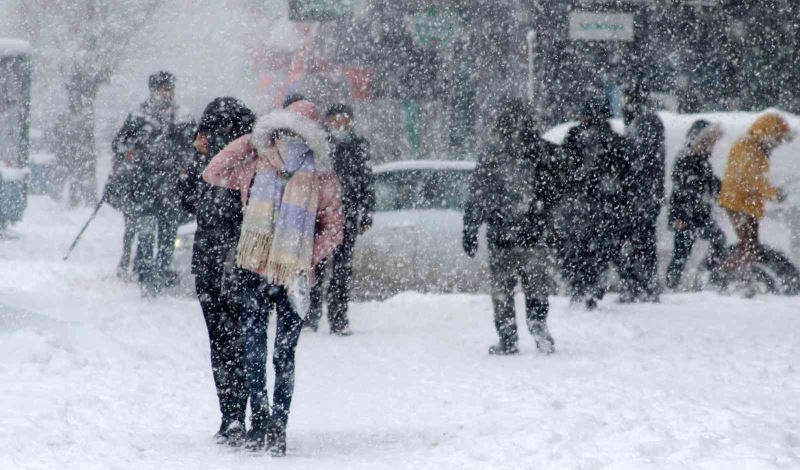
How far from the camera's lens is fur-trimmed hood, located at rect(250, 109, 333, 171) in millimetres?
6117

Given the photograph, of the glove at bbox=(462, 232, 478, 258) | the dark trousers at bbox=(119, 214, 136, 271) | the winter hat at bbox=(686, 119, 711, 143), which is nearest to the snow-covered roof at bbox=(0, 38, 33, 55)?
the dark trousers at bbox=(119, 214, 136, 271)

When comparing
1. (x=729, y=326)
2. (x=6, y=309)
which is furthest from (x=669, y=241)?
(x=6, y=309)

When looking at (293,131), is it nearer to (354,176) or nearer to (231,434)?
(231,434)

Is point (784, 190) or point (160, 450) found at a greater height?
point (784, 190)

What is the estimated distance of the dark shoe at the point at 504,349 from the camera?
979cm

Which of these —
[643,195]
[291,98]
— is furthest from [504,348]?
[643,195]

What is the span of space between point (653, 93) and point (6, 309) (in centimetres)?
1436

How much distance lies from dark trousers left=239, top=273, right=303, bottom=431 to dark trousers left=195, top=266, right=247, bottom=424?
0.16 meters

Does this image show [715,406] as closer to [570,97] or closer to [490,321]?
[490,321]

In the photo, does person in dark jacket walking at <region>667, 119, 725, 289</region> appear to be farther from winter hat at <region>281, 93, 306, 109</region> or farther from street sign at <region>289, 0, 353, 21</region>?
street sign at <region>289, 0, 353, 21</region>

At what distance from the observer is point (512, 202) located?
951 cm

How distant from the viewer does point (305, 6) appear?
20.0 m

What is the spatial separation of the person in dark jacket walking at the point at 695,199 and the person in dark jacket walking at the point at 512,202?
371 cm

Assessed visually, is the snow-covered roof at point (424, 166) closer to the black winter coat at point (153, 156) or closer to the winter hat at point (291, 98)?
the black winter coat at point (153, 156)
